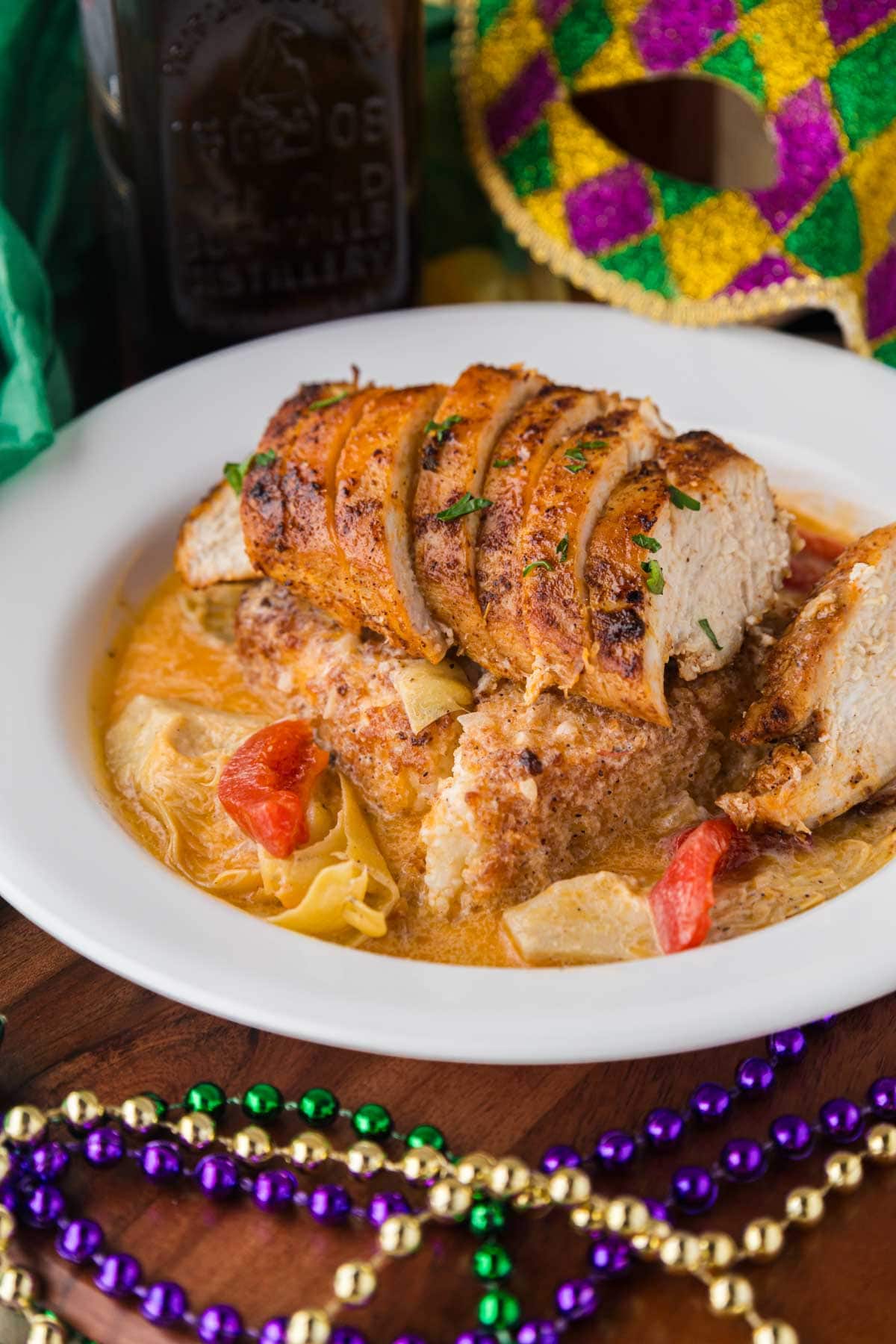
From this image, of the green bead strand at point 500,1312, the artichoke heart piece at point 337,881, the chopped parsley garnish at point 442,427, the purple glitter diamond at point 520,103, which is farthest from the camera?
the purple glitter diamond at point 520,103

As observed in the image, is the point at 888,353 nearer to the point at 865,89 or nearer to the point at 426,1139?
the point at 865,89

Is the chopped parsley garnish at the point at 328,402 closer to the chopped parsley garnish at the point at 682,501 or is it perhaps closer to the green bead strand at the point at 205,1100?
the chopped parsley garnish at the point at 682,501

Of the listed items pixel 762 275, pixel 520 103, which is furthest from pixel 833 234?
pixel 520 103

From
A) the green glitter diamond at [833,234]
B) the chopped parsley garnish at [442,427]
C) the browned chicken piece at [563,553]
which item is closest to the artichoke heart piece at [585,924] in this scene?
the browned chicken piece at [563,553]

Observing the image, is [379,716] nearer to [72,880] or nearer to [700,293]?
[72,880]

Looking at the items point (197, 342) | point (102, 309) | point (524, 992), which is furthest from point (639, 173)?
point (524, 992)

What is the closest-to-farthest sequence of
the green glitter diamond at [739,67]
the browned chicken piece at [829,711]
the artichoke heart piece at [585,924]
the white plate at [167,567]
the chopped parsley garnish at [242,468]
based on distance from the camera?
the white plate at [167,567], the artichoke heart piece at [585,924], the browned chicken piece at [829,711], the chopped parsley garnish at [242,468], the green glitter diamond at [739,67]

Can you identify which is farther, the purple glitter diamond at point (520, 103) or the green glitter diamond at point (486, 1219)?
the purple glitter diamond at point (520, 103)
